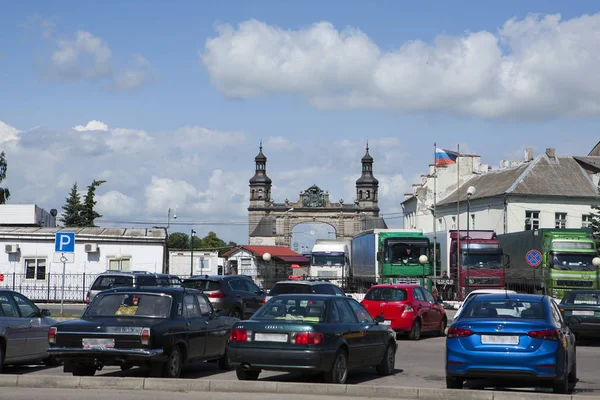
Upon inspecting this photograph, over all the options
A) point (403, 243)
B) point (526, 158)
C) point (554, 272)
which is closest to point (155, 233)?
point (403, 243)

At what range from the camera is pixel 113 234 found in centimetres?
4900

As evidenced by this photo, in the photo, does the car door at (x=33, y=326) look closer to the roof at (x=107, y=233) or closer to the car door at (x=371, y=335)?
the car door at (x=371, y=335)

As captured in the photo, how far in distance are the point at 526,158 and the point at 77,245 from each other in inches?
1970

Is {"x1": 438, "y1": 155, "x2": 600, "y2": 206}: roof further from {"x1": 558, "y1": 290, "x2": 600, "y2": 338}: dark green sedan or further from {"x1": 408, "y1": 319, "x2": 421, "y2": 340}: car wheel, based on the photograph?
{"x1": 408, "y1": 319, "x2": 421, "y2": 340}: car wheel

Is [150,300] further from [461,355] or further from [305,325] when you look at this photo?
[461,355]

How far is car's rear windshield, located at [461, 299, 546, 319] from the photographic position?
13.2 meters

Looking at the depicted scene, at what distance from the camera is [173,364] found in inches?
554

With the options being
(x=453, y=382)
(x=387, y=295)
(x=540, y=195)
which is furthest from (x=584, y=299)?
(x=540, y=195)

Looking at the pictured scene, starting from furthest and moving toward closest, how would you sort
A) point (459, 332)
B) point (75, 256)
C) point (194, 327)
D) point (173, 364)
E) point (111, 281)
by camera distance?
point (75, 256) < point (111, 281) < point (194, 327) < point (173, 364) < point (459, 332)

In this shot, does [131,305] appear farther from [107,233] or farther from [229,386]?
[107,233]

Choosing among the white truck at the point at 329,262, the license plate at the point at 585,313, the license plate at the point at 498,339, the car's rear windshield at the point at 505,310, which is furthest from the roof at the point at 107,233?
the license plate at the point at 498,339

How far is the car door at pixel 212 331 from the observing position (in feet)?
50.4

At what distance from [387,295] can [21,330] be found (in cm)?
1172

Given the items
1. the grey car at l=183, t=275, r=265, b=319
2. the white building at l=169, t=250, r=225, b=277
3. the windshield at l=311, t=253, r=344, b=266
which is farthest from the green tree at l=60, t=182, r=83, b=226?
the grey car at l=183, t=275, r=265, b=319
